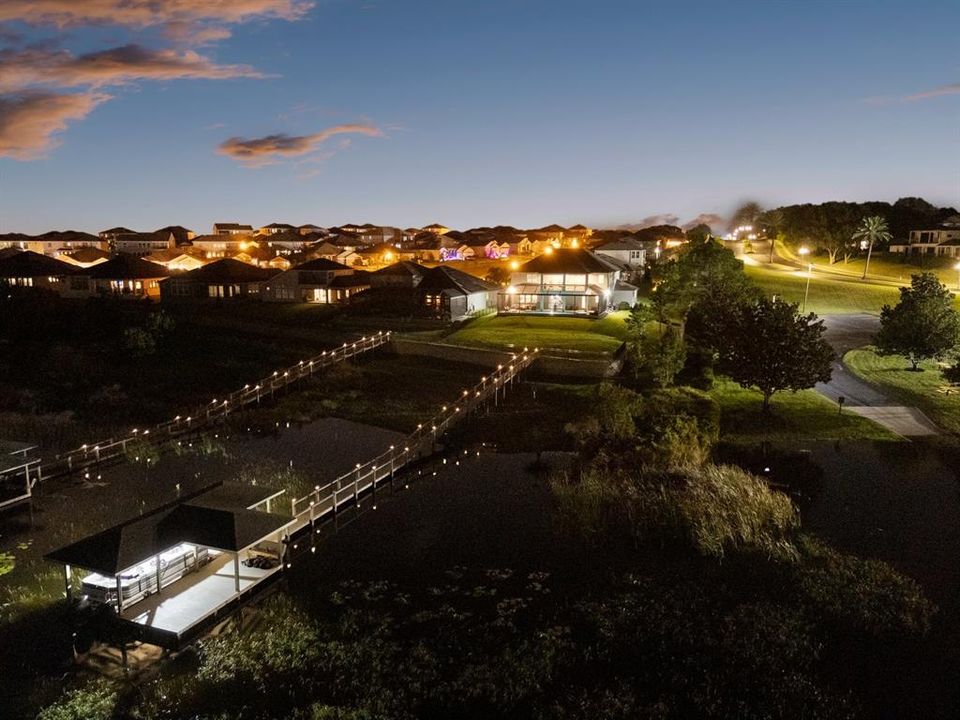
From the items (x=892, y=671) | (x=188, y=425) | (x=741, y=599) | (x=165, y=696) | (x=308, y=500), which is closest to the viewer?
(x=165, y=696)

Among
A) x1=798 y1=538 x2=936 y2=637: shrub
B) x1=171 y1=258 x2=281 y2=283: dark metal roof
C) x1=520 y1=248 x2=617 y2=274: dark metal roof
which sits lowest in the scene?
x1=798 y1=538 x2=936 y2=637: shrub

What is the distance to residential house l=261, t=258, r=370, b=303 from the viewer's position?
215 feet

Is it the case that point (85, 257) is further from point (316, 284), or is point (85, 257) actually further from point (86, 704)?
point (86, 704)

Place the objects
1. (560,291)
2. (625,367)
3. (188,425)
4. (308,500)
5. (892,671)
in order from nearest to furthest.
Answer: (892,671)
(308,500)
(188,425)
(625,367)
(560,291)

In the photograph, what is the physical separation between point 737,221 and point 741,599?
534 feet

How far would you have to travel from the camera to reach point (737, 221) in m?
164

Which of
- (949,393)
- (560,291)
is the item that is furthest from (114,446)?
(949,393)

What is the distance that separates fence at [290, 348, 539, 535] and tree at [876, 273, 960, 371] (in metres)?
23.7

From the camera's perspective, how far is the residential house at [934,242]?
301 ft

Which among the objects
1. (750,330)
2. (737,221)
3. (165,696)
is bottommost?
(165,696)

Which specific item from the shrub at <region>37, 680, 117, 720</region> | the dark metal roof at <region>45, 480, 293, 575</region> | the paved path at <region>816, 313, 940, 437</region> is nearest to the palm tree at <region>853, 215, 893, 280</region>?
the paved path at <region>816, 313, 940, 437</region>

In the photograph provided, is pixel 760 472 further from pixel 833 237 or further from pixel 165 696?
pixel 833 237

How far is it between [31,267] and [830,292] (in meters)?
88.3

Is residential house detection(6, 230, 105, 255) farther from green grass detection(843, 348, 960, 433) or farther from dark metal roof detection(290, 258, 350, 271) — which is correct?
green grass detection(843, 348, 960, 433)
